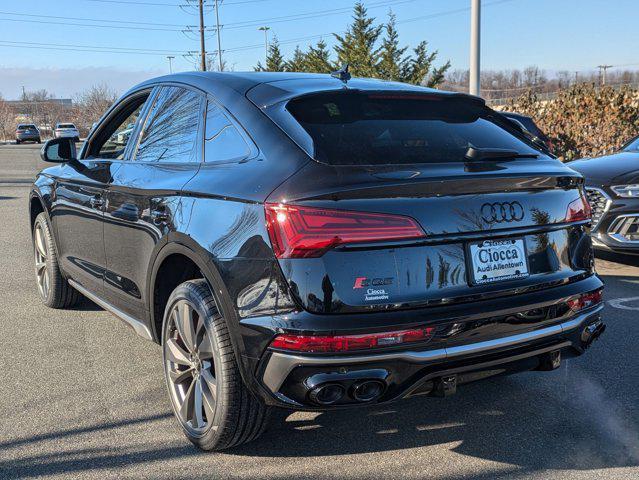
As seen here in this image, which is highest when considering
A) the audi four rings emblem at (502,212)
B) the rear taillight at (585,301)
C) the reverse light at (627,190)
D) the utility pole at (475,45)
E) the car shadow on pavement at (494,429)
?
the utility pole at (475,45)

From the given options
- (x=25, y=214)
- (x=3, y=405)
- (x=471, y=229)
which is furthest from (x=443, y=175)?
(x=25, y=214)

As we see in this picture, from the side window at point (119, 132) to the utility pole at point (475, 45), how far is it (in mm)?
10058

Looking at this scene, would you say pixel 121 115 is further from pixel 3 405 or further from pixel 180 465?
pixel 180 465

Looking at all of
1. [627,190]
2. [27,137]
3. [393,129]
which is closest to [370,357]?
[393,129]

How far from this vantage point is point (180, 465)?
299cm

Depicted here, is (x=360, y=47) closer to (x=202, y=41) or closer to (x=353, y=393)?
(x=202, y=41)

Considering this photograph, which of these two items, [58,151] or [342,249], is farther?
[58,151]

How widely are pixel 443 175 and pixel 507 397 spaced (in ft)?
5.23

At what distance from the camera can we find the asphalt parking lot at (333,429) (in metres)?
2.95

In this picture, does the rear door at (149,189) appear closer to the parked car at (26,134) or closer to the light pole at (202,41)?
the light pole at (202,41)

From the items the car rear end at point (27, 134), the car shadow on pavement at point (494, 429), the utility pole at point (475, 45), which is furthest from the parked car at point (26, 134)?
the car shadow on pavement at point (494, 429)

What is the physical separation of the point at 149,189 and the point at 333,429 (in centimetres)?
154

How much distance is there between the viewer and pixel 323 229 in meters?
2.51

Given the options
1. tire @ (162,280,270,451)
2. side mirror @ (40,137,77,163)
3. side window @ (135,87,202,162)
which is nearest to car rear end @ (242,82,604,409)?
tire @ (162,280,270,451)
